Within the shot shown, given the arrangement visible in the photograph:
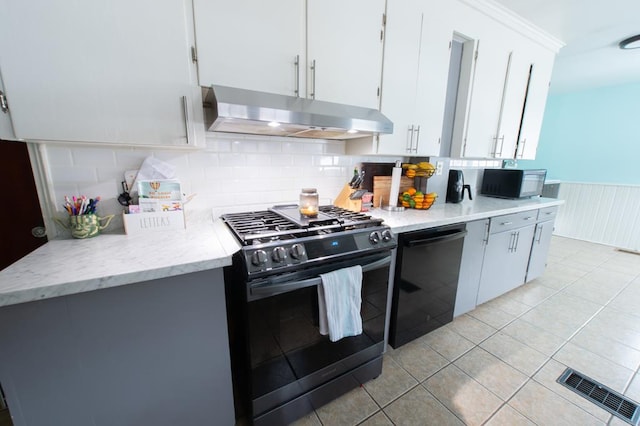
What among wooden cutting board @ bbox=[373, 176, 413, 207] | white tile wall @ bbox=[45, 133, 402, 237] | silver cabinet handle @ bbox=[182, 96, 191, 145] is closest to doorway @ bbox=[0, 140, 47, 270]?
white tile wall @ bbox=[45, 133, 402, 237]

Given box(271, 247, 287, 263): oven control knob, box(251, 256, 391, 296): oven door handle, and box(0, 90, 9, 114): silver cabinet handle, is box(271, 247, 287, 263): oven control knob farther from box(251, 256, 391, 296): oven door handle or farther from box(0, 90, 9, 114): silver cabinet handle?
box(0, 90, 9, 114): silver cabinet handle

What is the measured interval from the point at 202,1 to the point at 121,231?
1206mm

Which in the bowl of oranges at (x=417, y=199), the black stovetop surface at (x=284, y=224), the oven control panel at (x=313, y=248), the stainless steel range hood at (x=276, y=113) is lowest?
the oven control panel at (x=313, y=248)

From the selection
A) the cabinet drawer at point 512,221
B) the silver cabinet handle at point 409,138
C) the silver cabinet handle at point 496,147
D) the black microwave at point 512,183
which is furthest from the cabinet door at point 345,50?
the black microwave at point 512,183

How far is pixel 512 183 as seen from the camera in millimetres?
2686

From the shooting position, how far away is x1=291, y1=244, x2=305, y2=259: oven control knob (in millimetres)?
1096

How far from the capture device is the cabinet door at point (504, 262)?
88.2 inches

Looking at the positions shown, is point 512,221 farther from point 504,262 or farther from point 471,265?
point 471,265

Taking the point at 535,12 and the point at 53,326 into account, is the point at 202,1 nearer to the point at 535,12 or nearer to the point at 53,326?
the point at 53,326

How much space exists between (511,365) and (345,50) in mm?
2418

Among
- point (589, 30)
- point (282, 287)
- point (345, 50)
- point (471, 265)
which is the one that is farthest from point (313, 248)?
point (589, 30)

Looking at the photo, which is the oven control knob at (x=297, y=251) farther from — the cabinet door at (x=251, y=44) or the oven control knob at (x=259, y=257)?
the cabinet door at (x=251, y=44)

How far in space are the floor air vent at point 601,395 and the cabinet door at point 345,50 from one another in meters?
2.26

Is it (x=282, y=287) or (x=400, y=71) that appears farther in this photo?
(x=400, y=71)
